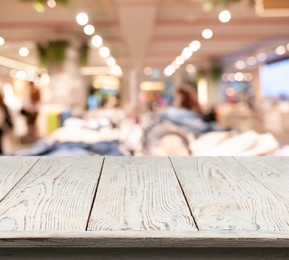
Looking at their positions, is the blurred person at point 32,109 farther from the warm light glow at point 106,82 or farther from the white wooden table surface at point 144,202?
the white wooden table surface at point 144,202

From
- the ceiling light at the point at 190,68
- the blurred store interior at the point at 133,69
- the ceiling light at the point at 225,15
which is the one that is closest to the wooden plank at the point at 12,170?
the blurred store interior at the point at 133,69

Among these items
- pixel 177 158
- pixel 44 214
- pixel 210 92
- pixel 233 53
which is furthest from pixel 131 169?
pixel 210 92

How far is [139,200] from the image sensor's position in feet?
3.86

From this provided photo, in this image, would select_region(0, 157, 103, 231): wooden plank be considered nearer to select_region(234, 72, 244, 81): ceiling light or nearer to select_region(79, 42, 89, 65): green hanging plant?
select_region(79, 42, 89, 65): green hanging plant

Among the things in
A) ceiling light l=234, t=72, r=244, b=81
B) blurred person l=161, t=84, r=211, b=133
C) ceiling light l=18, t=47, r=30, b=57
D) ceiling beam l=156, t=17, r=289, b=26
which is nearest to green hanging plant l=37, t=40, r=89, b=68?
ceiling light l=18, t=47, r=30, b=57

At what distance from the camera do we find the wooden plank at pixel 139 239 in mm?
952

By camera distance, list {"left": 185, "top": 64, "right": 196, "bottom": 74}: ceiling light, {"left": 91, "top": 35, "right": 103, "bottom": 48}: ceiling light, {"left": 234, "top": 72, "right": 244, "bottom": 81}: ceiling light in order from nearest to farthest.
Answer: {"left": 91, "top": 35, "right": 103, "bottom": 48}: ceiling light
{"left": 185, "top": 64, "right": 196, "bottom": 74}: ceiling light
{"left": 234, "top": 72, "right": 244, "bottom": 81}: ceiling light

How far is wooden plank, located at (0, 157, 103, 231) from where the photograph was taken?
3.36 feet

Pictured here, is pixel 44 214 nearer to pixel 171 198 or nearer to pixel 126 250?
pixel 126 250

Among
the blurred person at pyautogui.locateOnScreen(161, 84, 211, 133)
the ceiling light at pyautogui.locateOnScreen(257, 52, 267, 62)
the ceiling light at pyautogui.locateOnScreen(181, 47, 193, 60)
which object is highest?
the ceiling light at pyautogui.locateOnScreen(257, 52, 267, 62)

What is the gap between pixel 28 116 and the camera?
11.5 meters

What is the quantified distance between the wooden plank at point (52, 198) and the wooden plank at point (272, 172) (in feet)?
1.57

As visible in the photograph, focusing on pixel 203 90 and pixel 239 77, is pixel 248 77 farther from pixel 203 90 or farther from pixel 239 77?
pixel 203 90

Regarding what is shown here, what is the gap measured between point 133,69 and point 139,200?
18.8m
